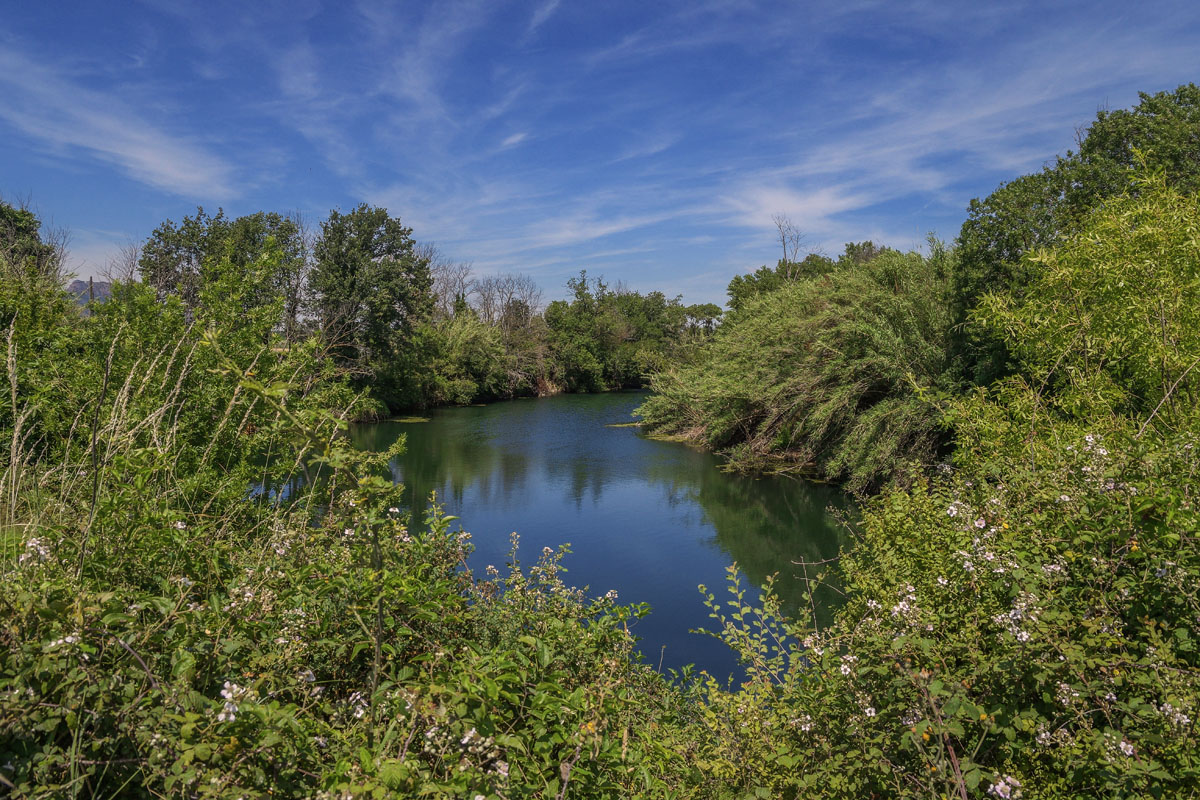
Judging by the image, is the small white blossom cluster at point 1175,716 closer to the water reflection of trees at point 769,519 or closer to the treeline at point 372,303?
the water reflection of trees at point 769,519

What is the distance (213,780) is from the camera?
1.18 m

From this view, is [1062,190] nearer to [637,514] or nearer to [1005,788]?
[637,514]

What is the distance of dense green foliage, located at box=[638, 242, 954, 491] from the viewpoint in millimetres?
11422

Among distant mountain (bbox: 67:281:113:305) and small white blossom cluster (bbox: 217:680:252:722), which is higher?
distant mountain (bbox: 67:281:113:305)

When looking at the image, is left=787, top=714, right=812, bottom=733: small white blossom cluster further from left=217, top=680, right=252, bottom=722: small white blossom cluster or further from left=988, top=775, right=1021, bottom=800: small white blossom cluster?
left=217, top=680, right=252, bottom=722: small white blossom cluster

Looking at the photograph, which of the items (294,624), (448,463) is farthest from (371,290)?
(294,624)

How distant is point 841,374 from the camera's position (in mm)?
13023

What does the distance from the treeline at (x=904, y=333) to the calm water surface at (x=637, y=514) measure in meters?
1.17

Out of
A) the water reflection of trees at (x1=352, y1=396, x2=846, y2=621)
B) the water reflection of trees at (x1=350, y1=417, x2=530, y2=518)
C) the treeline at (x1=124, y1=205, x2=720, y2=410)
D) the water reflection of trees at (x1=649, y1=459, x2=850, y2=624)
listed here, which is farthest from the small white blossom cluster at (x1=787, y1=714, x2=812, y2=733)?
the treeline at (x1=124, y1=205, x2=720, y2=410)

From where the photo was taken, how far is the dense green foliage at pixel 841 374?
11.4m

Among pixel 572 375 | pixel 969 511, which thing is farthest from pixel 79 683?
pixel 572 375

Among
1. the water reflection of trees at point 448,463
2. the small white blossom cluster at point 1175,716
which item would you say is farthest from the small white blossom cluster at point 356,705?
the water reflection of trees at point 448,463

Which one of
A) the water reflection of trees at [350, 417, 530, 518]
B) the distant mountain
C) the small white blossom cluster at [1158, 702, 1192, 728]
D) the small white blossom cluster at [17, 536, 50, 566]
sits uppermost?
the distant mountain

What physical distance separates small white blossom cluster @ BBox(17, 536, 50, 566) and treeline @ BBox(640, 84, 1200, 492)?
721 cm
